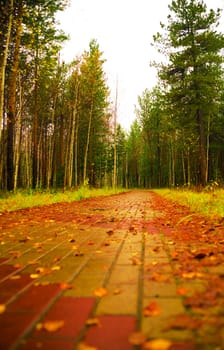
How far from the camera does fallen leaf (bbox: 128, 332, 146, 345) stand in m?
1.53

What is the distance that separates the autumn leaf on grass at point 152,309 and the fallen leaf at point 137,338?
28 centimetres

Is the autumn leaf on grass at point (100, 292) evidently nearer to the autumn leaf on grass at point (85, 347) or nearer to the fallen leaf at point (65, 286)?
the fallen leaf at point (65, 286)

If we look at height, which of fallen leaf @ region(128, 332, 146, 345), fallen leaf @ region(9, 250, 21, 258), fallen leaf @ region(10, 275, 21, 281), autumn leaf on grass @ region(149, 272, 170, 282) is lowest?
fallen leaf @ region(9, 250, 21, 258)

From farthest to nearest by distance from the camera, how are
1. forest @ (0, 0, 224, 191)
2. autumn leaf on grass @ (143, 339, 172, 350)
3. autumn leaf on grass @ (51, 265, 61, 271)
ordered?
forest @ (0, 0, 224, 191) → autumn leaf on grass @ (51, 265, 61, 271) → autumn leaf on grass @ (143, 339, 172, 350)

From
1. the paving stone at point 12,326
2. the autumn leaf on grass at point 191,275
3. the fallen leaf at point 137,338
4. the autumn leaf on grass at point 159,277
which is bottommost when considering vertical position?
the paving stone at point 12,326

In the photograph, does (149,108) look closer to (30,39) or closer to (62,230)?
(30,39)

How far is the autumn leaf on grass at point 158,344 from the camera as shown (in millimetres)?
1463

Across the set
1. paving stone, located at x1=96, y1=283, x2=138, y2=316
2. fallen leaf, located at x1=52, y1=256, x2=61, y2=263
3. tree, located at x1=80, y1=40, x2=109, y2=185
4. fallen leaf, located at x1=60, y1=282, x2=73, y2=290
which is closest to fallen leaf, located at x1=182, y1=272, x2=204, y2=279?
paving stone, located at x1=96, y1=283, x2=138, y2=316

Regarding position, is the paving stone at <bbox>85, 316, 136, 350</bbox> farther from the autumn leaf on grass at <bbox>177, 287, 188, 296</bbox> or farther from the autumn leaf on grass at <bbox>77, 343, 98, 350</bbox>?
the autumn leaf on grass at <bbox>177, 287, 188, 296</bbox>

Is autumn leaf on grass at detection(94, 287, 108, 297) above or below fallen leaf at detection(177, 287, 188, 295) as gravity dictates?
below

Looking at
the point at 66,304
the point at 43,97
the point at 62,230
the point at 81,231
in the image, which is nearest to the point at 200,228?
the point at 81,231

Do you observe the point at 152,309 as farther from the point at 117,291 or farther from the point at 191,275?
the point at 191,275

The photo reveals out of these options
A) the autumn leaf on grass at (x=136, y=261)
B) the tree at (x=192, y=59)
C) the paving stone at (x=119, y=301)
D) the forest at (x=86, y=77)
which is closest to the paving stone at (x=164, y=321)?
the paving stone at (x=119, y=301)

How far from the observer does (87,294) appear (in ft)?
7.55
